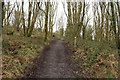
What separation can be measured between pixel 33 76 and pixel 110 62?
19.7 ft

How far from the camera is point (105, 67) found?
11.1 m

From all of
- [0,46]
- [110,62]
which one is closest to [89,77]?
[110,62]

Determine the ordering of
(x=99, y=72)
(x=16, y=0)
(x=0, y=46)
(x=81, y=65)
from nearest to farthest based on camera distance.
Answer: (x=99, y=72)
(x=81, y=65)
(x=0, y=46)
(x=16, y=0)

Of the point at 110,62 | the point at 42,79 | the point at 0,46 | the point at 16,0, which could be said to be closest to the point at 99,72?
the point at 110,62

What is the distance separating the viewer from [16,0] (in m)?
29.5

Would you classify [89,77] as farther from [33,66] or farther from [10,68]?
[10,68]

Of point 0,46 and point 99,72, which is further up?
point 0,46

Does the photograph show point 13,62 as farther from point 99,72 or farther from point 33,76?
point 99,72

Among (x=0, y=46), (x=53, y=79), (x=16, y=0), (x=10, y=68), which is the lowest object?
(x=53, y=79)

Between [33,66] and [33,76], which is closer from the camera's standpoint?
[33,76]

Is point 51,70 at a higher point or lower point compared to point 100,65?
lower

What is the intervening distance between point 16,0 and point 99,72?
24571mm

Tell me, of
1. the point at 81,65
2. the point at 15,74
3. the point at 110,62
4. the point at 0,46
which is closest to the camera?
the point at 15,74

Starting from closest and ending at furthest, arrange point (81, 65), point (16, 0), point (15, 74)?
point (15, 74) < point (81, 65) < point (16, 0)
